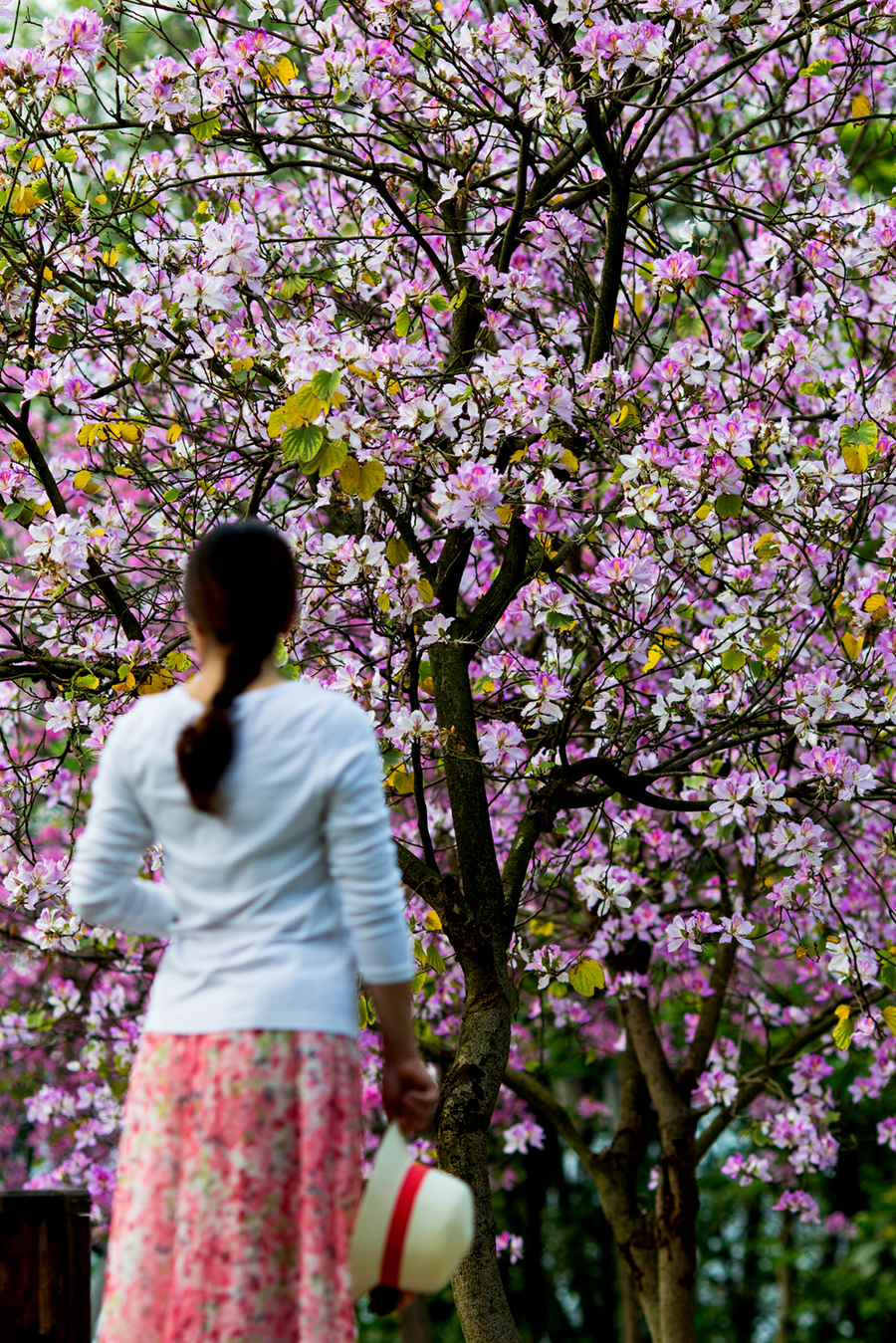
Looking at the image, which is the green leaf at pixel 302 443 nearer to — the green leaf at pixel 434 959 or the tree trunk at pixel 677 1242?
the green leaf at pixel 434 959

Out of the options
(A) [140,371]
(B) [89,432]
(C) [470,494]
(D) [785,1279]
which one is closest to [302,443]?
(C) [470,494]

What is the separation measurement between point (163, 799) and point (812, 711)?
8.54 ft

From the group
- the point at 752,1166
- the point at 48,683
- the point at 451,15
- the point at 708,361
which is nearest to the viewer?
the point at 708,361

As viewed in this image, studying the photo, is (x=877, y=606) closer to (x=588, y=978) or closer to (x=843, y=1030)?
(x=843, y=1030)

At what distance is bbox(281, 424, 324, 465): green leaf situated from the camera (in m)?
3.41

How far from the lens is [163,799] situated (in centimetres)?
229

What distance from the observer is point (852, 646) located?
4.66m

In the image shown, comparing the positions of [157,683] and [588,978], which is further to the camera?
[588,978]

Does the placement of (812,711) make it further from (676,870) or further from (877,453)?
(676,870)

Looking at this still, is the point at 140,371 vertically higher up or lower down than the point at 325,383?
higher up

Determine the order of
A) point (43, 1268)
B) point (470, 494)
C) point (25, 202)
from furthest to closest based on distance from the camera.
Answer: point (25, 202) < point (470, 494) < point (43, 1268)

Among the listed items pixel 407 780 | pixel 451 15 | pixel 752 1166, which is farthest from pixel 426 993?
pixel 451 15

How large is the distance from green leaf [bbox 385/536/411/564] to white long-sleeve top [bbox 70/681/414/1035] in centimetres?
170

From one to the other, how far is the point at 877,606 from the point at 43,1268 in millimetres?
3082
